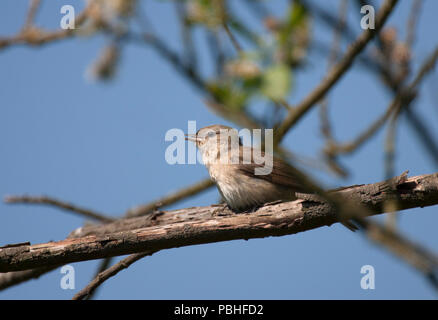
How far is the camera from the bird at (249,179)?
6.50m

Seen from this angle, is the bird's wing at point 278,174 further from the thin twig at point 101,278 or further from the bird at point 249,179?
the thin twig at point 101,278

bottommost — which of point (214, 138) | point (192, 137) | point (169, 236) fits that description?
point (169, 236)

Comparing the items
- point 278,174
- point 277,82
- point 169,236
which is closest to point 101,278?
point 169,236

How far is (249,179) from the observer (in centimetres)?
665

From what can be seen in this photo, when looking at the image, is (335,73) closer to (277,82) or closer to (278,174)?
(277,82)

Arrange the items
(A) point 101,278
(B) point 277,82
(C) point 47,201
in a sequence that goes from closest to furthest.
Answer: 1. (B) point 277,82
2. (A) point 101,278
3. (C) point 47,201

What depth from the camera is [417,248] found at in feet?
4.54

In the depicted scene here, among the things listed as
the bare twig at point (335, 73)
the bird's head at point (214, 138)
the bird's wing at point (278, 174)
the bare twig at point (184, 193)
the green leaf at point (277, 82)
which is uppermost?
the bird's head at point (214, 138)

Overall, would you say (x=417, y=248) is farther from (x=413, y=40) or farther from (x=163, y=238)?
(x=163, y=238)

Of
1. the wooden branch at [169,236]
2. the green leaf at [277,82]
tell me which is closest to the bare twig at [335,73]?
the green leaf at [277,82]

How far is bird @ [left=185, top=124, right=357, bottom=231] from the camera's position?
6504 millimetres

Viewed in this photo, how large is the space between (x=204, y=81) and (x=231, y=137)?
6.18 metres
